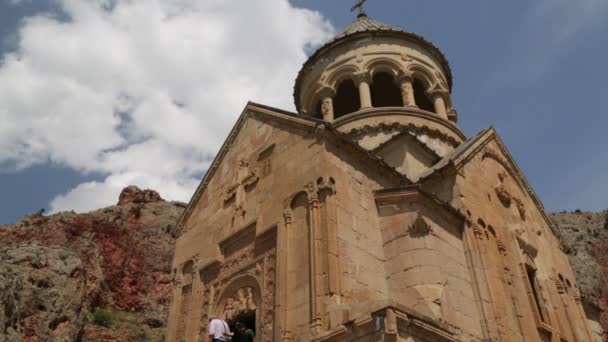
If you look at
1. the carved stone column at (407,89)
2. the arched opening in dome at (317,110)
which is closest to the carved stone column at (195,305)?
the arched opening in dome at (317,110)

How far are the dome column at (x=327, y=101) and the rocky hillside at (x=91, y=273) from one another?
1069 cm

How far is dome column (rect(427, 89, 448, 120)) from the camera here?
16.3 metres

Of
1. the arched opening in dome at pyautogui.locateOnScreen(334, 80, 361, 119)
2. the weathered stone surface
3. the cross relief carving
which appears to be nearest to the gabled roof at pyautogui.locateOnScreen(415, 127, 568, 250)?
the cross relief carving

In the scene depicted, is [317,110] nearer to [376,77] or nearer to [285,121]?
[376,77]

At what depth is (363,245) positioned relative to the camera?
28.7 ft

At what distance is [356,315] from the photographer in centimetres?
737

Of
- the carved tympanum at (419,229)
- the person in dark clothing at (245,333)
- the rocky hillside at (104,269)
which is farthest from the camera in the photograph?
the rocky hillside at (104,269)

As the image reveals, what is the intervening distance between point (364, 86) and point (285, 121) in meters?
6.41

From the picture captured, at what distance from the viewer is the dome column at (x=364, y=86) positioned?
15.7 metres

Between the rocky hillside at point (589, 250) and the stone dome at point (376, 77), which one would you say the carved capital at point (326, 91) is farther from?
the rocky hillside at point (589, 250)

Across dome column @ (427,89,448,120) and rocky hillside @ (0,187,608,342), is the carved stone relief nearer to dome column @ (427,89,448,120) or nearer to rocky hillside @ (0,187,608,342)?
rocky hillside @ (0,187,608,342)

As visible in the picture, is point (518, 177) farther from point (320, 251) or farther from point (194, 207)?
point (194, 207)

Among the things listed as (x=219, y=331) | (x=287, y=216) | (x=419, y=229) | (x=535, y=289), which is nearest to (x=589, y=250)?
(x=535, y=289)

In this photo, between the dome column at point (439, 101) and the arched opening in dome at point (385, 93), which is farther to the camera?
the arched opening in dome at point (385, 93)
